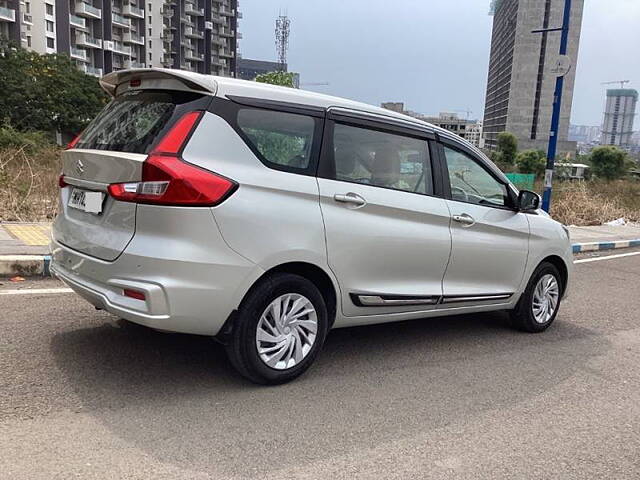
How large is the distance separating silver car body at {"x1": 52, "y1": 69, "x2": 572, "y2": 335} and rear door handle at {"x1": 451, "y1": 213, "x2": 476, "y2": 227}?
3 centimetres

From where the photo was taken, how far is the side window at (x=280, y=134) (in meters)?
3.88

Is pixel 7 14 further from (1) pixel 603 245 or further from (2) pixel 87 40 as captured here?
(1) pixel 603 245

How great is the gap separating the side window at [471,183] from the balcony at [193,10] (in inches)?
4120

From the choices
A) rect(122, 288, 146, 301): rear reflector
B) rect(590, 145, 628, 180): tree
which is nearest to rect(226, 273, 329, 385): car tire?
rect(122, 288, 146, 301): rear reflector

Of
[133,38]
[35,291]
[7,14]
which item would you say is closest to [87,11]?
[133,38]

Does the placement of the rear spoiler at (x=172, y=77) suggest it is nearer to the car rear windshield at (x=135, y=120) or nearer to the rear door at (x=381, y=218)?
Result: the car rear windshield at (x=135, y=120)

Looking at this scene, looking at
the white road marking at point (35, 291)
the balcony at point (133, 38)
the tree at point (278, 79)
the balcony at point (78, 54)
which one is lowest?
the white road marking at point (35, 291)

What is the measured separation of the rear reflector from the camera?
3512 millimetres

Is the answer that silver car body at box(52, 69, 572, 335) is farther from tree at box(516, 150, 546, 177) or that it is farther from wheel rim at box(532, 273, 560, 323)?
tree at box(516, 150, 546, 177)

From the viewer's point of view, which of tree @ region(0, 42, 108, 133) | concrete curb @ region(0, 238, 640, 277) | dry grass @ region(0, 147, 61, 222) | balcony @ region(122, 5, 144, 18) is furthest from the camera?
balcony @ region(122, 5, 144, 18)

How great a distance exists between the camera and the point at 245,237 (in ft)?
12.1

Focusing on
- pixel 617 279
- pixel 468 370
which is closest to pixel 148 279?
pixel 468 370

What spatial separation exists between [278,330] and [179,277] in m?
0.82

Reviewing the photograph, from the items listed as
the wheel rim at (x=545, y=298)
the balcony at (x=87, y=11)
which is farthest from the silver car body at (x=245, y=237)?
the balcony at (x=87, y=11)
